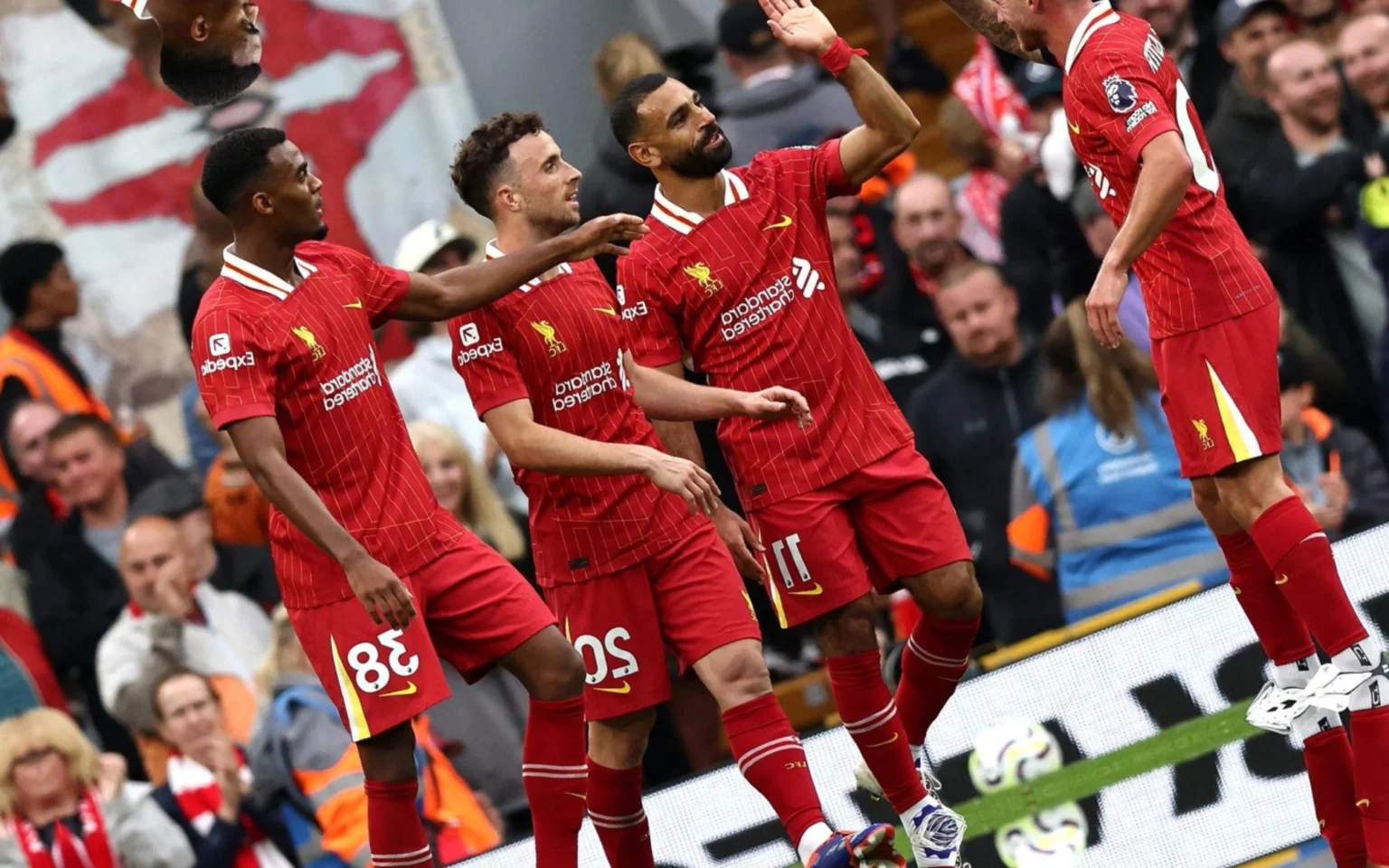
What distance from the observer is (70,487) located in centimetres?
1064

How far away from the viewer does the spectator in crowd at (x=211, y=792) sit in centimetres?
934

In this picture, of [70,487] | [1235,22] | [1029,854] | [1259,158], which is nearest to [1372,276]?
[1259,158]

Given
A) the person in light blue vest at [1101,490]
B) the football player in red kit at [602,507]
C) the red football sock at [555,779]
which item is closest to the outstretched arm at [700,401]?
the football player in red kit at [602,507]

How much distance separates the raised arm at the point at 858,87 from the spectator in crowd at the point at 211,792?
155 inches

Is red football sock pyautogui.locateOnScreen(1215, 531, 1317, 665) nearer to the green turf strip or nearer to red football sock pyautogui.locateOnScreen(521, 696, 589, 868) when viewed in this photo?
the green turf strip

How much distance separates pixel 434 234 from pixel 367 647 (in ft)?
12.3

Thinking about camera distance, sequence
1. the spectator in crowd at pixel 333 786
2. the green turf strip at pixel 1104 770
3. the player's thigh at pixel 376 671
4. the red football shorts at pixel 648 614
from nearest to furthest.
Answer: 1. the player's thigh at pixel 376 671
2. the red football shorts at pixel 648 614
3. the green turf strip at pixel 1104 770
4. the spectator in crowd at pixel 333 786

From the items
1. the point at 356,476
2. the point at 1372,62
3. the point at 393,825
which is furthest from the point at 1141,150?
the point at 1372,62

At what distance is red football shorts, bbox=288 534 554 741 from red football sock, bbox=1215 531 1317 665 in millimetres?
2244

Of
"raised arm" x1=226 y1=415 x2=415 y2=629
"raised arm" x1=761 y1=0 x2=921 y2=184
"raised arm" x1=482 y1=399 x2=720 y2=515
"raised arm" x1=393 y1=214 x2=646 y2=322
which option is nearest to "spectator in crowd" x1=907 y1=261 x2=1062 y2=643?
"raised arm" x1=761 y1=0 x2=921 y2=184

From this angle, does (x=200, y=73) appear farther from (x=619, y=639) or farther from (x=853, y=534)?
(x=853, y=534)

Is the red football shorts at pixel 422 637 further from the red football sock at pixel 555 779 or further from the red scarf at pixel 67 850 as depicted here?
the red scarf at pixel 67 850

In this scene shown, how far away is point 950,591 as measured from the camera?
7527mm

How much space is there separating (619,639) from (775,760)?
28.0 inches
